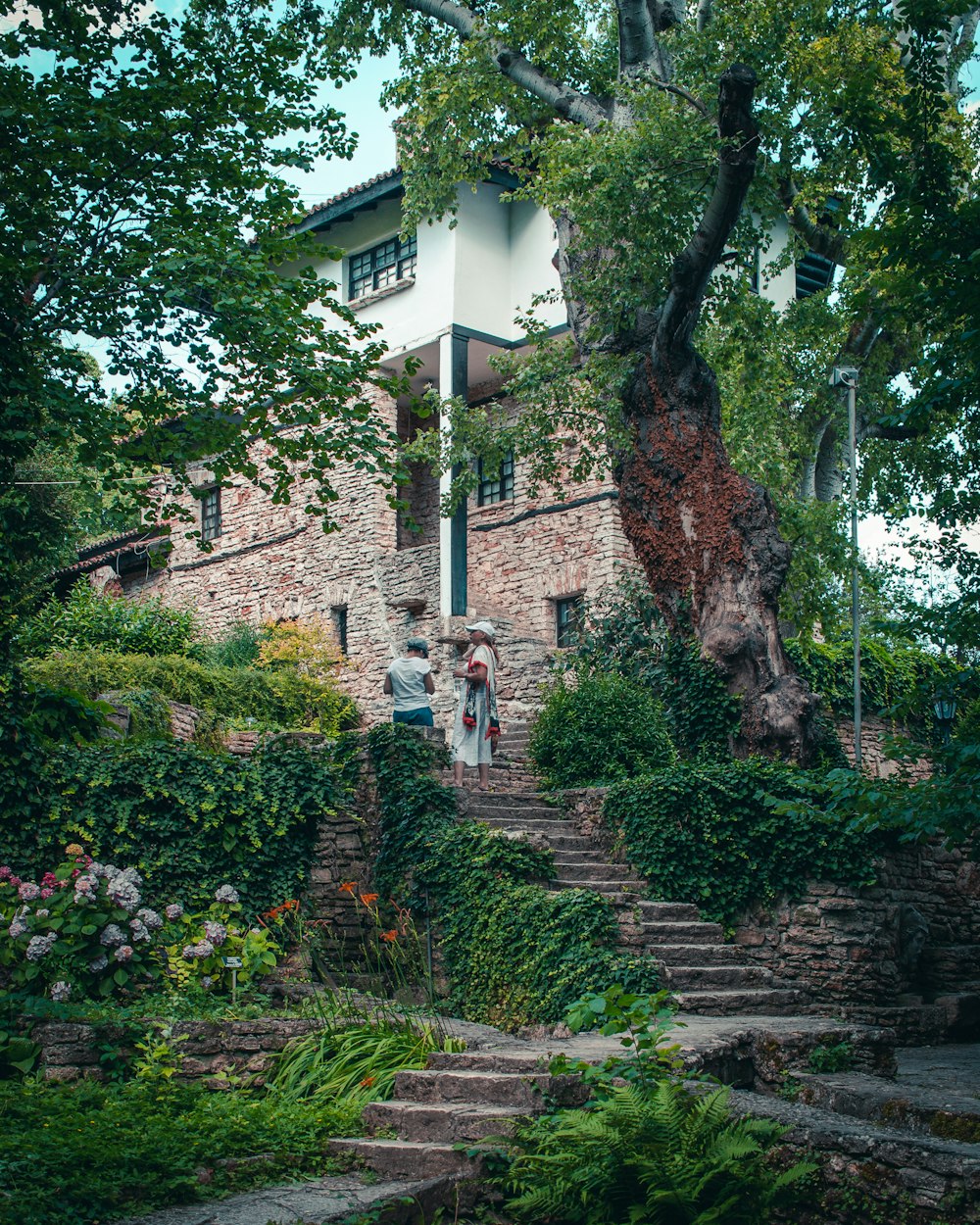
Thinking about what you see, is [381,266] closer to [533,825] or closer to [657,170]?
[657,170]

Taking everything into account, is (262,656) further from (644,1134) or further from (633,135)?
(644,1134)

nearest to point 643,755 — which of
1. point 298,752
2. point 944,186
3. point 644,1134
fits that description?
point 298,752

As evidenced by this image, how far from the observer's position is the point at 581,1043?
6.93 m

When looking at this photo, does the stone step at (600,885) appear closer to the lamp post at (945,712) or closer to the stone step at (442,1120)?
the stone step at (442,1120)

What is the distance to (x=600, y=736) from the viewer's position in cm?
1227

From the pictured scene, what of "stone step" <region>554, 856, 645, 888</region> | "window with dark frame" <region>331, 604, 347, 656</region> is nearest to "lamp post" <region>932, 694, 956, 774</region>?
"stone step" <region>554, 856, 645, 888</region>

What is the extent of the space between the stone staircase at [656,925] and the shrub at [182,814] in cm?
152

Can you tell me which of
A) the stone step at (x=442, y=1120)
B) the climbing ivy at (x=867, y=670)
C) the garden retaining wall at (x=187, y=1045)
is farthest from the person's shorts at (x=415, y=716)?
the stone step at (x=442, y=1120)

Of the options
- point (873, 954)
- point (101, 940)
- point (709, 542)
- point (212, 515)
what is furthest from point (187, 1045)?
point (212, 515)

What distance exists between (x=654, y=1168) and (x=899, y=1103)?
1.71 meters

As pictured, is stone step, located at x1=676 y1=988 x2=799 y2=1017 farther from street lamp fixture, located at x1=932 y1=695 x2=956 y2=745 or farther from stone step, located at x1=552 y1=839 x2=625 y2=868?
street lamp fixture, located at x1=932 y1=695 x2=956 y2=745

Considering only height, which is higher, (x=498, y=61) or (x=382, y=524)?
(x=498, y=61)

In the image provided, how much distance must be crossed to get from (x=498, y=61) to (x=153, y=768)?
329 inches

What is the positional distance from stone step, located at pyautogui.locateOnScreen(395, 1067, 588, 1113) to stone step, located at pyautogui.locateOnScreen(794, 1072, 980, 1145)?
1286mm
